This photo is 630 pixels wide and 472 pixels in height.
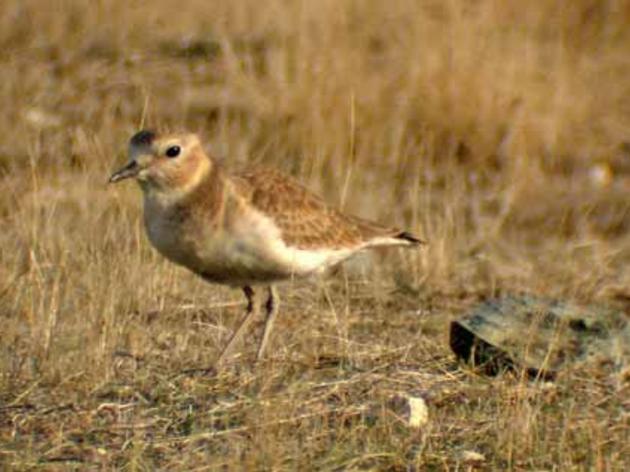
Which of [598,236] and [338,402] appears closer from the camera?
[338,402]

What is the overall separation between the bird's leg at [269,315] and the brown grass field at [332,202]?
0.08 meters

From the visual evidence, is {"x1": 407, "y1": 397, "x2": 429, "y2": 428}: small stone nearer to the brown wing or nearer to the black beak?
the brown wing

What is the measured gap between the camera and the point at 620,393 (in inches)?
250

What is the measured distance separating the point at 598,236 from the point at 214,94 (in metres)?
3.38

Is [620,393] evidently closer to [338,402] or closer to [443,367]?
[443,367]

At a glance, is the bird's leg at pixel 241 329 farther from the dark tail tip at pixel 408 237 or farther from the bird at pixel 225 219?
the dark tail tip at pixel 408 237

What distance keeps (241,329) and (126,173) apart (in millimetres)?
834

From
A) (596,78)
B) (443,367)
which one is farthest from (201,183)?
(596,78)

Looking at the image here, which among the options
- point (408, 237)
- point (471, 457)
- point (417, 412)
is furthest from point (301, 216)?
point (471, 457)

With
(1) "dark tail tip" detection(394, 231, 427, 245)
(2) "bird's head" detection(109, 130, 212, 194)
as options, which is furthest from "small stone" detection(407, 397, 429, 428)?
(1) "dark tail tip" detection(394, 231, 427, 245)

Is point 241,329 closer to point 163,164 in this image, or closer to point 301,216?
point 301,216

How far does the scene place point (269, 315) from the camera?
729 centimetres

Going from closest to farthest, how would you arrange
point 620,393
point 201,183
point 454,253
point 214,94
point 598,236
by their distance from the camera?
point 620,393, point 201,183, point 454,253, point 598,236, point 214,94

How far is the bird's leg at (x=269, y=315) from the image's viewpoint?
6996mm
